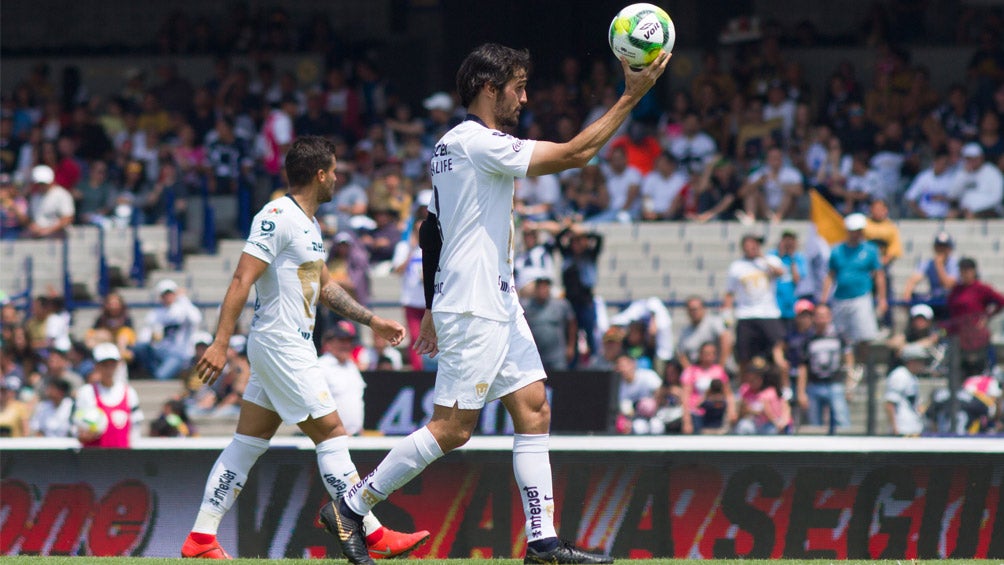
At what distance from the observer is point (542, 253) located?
15.1 meters

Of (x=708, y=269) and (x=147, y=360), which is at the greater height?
(x=708, y=269)

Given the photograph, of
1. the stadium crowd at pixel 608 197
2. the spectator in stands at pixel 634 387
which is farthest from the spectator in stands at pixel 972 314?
the spectator in stands at pixel 634 387

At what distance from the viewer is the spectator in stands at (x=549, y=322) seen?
557 inches

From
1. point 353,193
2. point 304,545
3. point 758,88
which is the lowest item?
point 304,545

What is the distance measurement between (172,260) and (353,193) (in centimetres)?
259

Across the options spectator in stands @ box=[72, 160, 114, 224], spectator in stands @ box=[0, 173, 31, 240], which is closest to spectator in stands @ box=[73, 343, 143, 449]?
spectator in stands @ box=[0, 173, 31, 240]

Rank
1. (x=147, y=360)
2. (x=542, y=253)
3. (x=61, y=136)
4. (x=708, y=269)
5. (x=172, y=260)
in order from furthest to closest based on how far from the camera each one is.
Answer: (x=61, y=136)
(x=172, y=260)
(x=708, y=269)
(x=147, y=360)
(x=542, y=253)

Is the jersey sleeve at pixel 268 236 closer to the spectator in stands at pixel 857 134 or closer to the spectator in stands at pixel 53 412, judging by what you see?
the spectator in stands at pixel 53 412

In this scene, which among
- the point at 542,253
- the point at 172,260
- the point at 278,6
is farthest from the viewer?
the point at 278,6

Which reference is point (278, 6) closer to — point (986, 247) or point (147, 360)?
point (147, 360)

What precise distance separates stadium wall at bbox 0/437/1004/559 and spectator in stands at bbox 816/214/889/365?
5579 millimetres

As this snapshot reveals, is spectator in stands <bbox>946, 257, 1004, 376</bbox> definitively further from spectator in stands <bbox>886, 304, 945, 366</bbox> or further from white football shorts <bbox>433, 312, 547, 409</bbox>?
white football shorts <bbox>433, 312, 547, 409</bbox>

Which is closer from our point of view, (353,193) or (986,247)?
(986,247)

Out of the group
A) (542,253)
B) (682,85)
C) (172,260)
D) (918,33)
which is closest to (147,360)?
(172,260)
